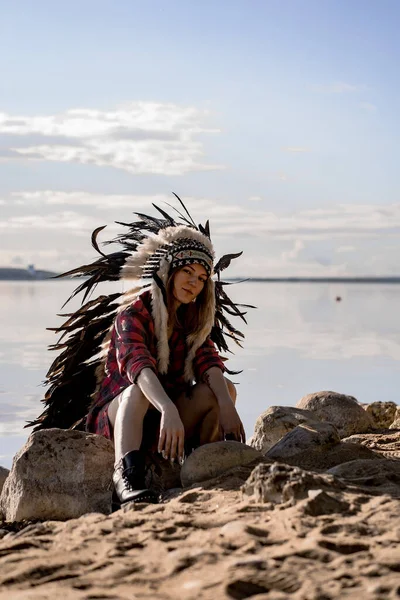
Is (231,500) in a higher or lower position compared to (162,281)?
lower

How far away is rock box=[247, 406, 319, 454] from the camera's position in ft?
22.5

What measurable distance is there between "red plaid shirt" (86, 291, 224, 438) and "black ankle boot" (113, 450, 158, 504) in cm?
49

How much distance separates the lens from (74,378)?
21.5ft

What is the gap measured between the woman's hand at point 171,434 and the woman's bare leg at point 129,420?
21 cm

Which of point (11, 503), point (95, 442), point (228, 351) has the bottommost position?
point (11, 503)

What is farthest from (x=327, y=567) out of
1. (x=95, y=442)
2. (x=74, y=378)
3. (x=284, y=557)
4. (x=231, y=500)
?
(x=74, y=378)

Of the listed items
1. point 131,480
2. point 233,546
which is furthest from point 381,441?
point 233,546

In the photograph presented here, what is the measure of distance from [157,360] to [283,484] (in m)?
1.80

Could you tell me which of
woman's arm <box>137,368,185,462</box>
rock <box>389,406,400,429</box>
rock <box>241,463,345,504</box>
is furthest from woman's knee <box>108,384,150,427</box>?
rock <box>389,406,400,429</box>

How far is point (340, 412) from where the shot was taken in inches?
319

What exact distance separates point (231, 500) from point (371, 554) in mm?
1039

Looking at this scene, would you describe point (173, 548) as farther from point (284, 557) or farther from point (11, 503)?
point (11, 503)

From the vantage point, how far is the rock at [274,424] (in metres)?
6.86

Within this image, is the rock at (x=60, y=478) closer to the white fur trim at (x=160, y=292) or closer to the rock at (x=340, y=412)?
the white fur trim at (x=160, y=292)
